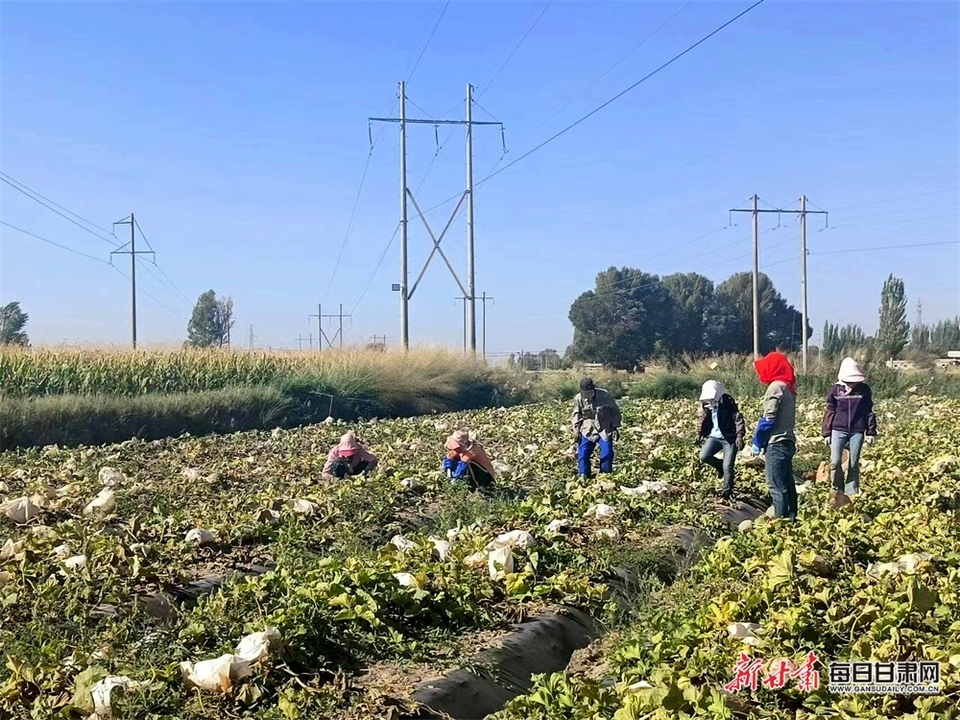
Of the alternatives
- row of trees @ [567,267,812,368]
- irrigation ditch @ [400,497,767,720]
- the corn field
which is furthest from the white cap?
row of trees @ [567,267,812,368]

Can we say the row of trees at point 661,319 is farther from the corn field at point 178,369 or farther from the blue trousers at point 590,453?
the blue trousers at point 590,453

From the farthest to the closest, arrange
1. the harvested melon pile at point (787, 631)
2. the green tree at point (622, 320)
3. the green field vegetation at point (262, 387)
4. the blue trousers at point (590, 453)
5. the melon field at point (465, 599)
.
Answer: the green tree at point (622, 320) < the green field vegetation at point (262, 387) < the blue trousers at point (590, 453) < the melon field at point (465, 599) < the harvested melon pile at point (787, 631)

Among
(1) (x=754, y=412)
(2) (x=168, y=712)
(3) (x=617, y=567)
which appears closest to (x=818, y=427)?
(1) (x=754, y=412)

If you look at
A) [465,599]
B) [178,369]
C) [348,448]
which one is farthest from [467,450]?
[178,369]

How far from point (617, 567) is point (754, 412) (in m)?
14.3

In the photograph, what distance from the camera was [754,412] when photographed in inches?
818

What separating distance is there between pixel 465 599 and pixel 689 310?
6694 cm

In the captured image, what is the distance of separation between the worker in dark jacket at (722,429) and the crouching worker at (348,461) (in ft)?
12.7

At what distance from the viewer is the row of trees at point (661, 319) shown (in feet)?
227

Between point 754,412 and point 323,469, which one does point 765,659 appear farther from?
point 754,412

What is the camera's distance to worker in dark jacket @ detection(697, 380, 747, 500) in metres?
10.2

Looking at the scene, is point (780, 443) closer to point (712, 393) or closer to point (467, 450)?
point (712, 393)

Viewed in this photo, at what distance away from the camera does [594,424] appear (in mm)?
11297

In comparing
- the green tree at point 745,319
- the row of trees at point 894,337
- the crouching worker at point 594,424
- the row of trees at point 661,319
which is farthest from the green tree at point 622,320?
the crouching worker at point 594,424
